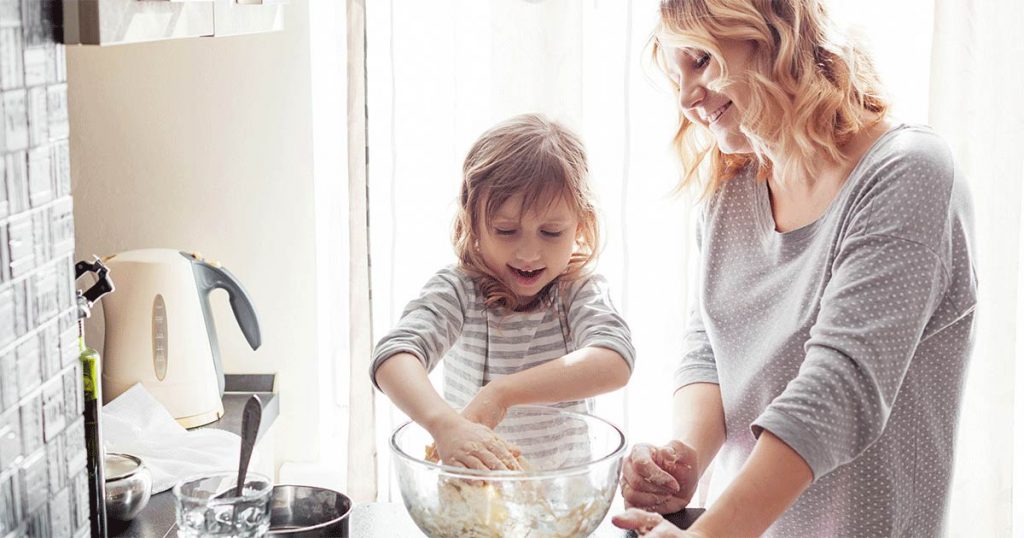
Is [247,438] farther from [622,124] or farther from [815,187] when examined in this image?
[622,124]

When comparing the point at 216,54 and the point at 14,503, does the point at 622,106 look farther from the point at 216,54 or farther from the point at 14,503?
the point at 14,503

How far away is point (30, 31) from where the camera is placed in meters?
0.85

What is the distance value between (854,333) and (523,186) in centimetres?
47

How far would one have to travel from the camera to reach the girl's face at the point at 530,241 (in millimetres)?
1392

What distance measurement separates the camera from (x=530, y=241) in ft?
4.57

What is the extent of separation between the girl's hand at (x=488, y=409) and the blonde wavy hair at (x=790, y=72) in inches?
17.4

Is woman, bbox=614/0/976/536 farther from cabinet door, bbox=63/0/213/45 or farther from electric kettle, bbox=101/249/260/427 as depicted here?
electric kettle, bbox=101/249/260/427

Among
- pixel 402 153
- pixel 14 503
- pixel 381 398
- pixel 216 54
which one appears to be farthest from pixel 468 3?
pixel 14 503

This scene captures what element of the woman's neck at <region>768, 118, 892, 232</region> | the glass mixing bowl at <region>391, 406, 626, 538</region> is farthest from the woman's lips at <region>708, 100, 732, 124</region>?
the glass mixing bowl at <region>391, 406, 626, 538</region>

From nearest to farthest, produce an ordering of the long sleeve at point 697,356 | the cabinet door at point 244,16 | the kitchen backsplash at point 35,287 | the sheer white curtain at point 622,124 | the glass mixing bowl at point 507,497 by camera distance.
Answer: the kitchen backsplash at point 35,287 < the glass mixing bowl at point 507,497 < the cabinet door at point 244,16 < the long sleeve at point 697,356 < the sheer white curtain at point 622,124

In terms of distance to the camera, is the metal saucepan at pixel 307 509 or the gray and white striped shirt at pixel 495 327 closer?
the metal saucepan at pixel 307 509

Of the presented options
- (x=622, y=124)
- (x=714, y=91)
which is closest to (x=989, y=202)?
(x=622, y=124)

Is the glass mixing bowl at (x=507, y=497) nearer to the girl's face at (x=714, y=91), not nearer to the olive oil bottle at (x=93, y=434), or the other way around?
the olive oil bottle at (x=93, y=434)

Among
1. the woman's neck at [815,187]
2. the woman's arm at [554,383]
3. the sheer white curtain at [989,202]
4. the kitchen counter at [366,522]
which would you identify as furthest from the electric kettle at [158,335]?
the sheer white curtain at [989,202]
